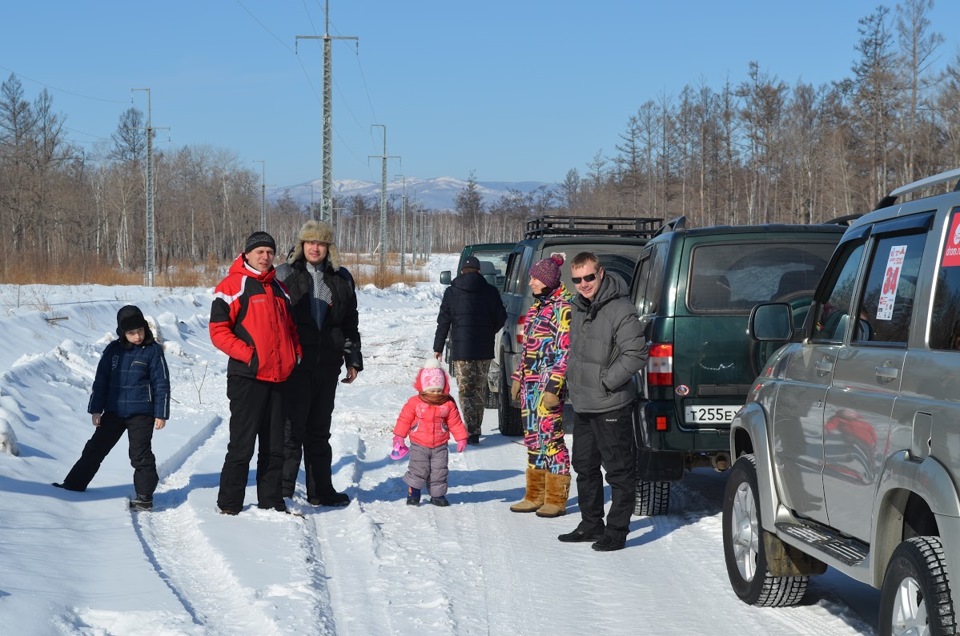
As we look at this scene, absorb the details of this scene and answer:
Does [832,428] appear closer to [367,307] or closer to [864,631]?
[864,631]

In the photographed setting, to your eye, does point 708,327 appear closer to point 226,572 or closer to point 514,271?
point 226,572

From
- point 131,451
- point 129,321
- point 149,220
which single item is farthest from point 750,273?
point 149,220

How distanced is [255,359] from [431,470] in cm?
190

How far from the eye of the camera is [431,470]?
8.55 meters

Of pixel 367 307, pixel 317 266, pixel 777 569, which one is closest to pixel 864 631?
pixel 777 569

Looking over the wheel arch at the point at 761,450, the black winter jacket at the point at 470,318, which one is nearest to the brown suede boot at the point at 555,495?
the wheel arch at the point at 761,450

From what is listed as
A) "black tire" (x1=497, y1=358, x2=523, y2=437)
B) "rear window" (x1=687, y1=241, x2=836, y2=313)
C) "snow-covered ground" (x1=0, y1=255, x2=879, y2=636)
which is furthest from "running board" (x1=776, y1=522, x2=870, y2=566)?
"black tire" (x1=497, y1=358, x2=523, y2=437)

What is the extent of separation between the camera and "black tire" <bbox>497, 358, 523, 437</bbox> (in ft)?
41.0

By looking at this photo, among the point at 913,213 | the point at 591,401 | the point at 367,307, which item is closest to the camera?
the point at 913,213

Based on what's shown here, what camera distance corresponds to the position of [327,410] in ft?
27.5

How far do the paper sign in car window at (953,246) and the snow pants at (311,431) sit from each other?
5169 mm

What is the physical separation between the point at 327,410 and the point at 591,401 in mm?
2330

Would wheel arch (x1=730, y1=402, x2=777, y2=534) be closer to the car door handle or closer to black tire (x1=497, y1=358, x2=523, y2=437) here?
the car door handle

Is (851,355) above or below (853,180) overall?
below
